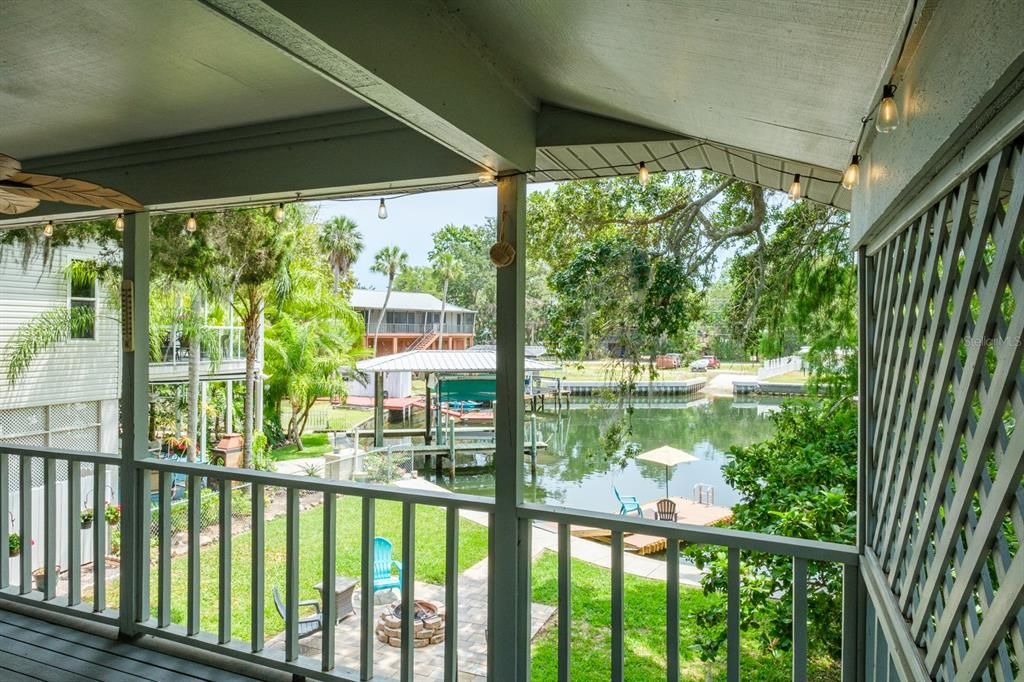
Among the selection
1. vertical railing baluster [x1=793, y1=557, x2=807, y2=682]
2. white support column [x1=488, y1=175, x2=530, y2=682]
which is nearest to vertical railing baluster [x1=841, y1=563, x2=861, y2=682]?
vertical railing baluster [x1=793, y1=557, x2=807, y2=682]

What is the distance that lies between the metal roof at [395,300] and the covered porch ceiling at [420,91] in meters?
8.64

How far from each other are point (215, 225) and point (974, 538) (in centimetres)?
627

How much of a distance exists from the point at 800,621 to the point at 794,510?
1595mm

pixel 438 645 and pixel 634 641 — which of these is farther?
pixel 438 645

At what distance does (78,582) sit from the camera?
3.14m

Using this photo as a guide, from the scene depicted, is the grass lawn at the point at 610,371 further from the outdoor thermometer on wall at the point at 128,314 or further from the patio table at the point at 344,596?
the outdoor thermometer on wall at the point at 128,314

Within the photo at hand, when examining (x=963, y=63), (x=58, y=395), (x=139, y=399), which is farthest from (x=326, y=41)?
(x=58, y=395)

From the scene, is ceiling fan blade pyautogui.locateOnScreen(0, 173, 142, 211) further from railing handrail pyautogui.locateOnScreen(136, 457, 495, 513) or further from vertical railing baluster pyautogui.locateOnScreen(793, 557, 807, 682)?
vertical railing baluster pyautogui.locateOnScreen(793, 557, 807, 682)

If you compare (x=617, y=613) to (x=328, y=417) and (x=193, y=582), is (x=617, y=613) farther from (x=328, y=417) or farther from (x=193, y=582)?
(x=328, y=417)

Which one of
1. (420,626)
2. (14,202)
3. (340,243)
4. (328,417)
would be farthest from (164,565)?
(340,243)

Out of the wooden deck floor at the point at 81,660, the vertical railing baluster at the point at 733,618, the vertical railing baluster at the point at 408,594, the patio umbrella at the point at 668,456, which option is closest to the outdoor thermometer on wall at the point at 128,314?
Answer: the wooden deck floor at the point at 81,660

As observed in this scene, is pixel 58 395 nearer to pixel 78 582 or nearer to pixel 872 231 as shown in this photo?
pixel 78 582

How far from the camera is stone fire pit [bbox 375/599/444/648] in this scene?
17.6 feet

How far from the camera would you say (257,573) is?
2.65 meters
